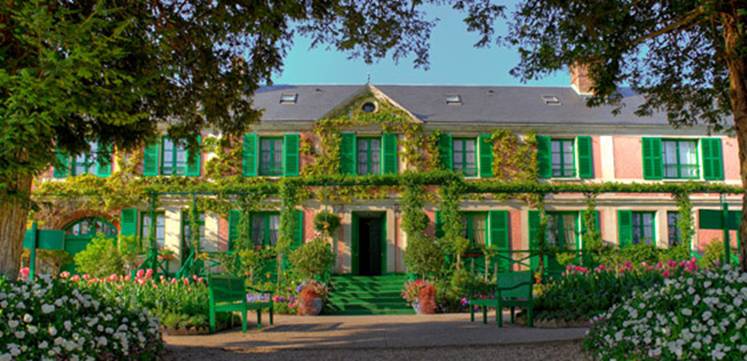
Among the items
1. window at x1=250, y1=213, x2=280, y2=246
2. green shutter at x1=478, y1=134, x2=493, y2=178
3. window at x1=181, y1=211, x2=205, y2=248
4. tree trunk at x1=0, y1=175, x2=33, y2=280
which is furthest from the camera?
green shutter at x1=478, y1=134, x2=493, y2=178

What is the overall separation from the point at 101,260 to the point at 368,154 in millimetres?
7721

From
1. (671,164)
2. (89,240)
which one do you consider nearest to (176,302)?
(89,240)

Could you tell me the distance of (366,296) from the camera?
535 inches

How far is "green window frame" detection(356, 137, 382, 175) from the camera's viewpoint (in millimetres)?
17734

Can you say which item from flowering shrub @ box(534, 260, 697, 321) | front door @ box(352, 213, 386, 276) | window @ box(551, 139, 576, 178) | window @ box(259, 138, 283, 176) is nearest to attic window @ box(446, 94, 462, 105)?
window @ box(551, 139, 576, 178)

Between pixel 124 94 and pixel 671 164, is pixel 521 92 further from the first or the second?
pixel 124 94

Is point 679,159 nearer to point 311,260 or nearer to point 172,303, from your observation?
point 311,260

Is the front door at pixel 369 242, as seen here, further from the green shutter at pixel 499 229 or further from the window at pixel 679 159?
the window at pixel 679 159

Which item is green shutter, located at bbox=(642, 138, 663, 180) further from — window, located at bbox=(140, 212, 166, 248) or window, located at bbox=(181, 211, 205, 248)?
window, located at bbox=(140, 212, 166, 248)

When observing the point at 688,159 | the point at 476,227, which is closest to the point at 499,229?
the point at 476,227

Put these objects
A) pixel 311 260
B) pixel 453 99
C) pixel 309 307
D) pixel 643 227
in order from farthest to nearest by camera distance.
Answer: pixel 453 99 → pixel 643 227 → pixel 311 260 → pixel 309 307

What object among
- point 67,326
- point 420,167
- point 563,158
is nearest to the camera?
point 67,326

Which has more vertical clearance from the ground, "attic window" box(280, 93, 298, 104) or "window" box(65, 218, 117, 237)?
"attic window" box(280, 93, 298, 104)

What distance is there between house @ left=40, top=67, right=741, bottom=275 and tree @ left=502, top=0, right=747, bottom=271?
8856mm
